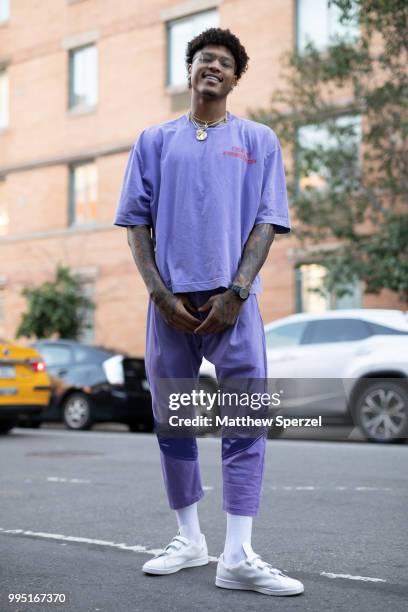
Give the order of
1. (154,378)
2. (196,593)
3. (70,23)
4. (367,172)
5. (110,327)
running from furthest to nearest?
(70,23) < (110,327) < (367,172) < (154,378) < (196,593)

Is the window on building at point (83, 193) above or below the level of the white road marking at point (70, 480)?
above

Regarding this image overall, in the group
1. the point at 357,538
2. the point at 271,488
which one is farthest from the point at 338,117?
the point at 357,538

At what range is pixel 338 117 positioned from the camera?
61.4 feet

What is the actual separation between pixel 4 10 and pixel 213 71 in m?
25.5

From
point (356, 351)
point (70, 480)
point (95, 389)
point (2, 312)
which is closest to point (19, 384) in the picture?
point (95, 389)

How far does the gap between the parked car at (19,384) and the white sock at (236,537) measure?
30.5 feet

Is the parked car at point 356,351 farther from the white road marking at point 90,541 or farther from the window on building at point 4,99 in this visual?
the window on building at point 4,99

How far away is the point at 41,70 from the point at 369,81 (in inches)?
470

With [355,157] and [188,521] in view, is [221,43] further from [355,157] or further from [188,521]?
[355,157]

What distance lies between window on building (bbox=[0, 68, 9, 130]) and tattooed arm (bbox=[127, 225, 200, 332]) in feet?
80.0

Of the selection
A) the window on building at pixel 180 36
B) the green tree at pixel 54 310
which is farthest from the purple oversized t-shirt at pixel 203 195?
the window on building at pixel 180 36

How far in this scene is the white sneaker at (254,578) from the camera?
369cm

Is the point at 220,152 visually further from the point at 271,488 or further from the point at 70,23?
the point at 70,23

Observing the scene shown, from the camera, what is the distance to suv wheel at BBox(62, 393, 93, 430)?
50.8 feet
